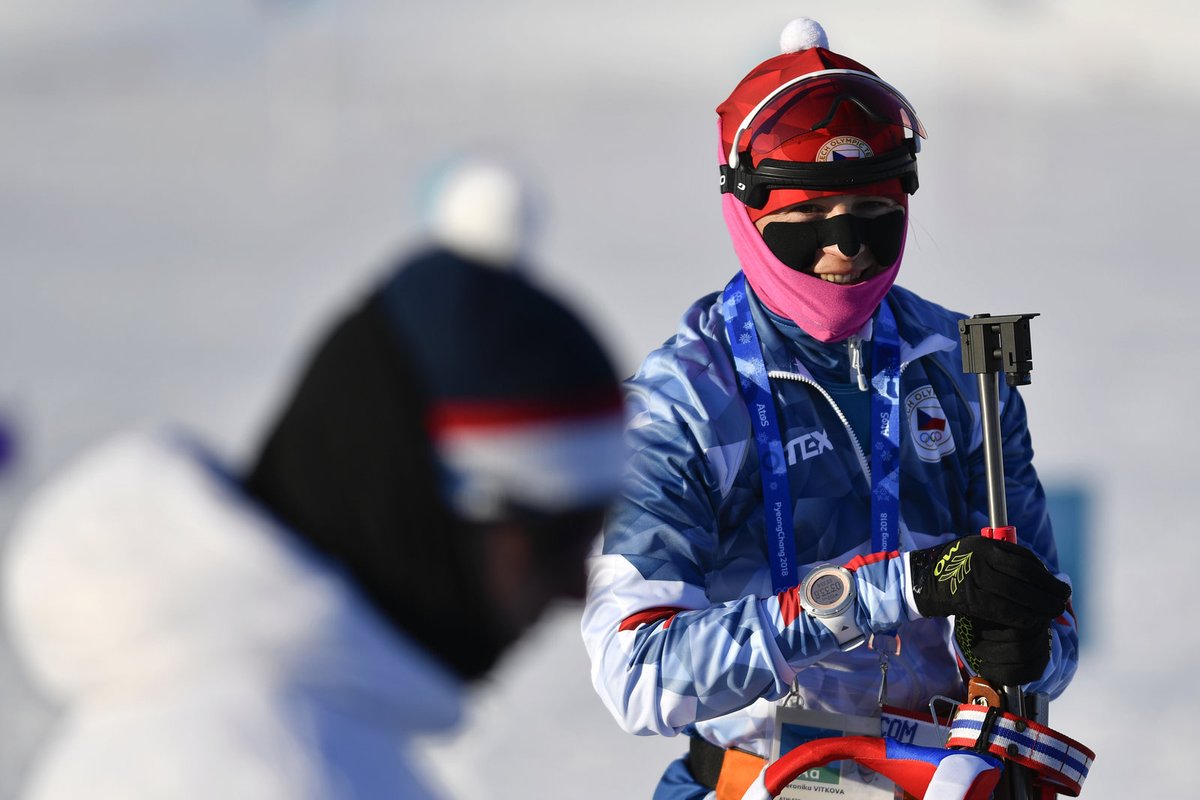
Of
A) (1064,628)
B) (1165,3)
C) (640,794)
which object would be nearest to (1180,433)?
(640,794)

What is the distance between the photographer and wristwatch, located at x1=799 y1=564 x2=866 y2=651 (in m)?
2.48

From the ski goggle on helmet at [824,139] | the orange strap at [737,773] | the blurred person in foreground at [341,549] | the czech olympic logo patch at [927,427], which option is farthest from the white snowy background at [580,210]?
the blurred person in foreground at [341,549]

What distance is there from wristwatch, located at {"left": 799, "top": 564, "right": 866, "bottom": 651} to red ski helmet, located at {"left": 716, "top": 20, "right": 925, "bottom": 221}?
70 centimetres

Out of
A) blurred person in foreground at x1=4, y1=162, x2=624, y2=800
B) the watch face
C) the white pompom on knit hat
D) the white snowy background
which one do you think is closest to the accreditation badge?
the watch face

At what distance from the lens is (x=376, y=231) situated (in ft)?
39.0

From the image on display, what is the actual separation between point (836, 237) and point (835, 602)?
26.6 inches

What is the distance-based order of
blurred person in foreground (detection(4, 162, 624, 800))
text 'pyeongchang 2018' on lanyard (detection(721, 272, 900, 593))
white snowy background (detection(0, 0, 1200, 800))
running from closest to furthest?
blurred person in foreground (detection(4, 162, 624, 800)) < text 'pyeongchang 2018' on lanyard (detection(721, 272, 900, 593)) < white snowy background (detection(0, 0, 1200, 800))

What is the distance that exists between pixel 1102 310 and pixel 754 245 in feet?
26.3

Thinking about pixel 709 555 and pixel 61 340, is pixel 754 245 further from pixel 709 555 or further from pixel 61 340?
pixel 61 340

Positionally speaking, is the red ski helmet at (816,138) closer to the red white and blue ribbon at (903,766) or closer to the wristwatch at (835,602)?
the wristwatch at (835,602)

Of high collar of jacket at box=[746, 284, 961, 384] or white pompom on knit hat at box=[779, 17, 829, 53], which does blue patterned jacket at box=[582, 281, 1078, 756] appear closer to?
high collar of jacket at box=[746, 284, 961, 384]

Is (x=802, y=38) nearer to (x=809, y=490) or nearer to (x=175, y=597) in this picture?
(x=809, y=490)

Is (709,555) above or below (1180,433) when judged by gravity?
above

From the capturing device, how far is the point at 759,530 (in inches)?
106
